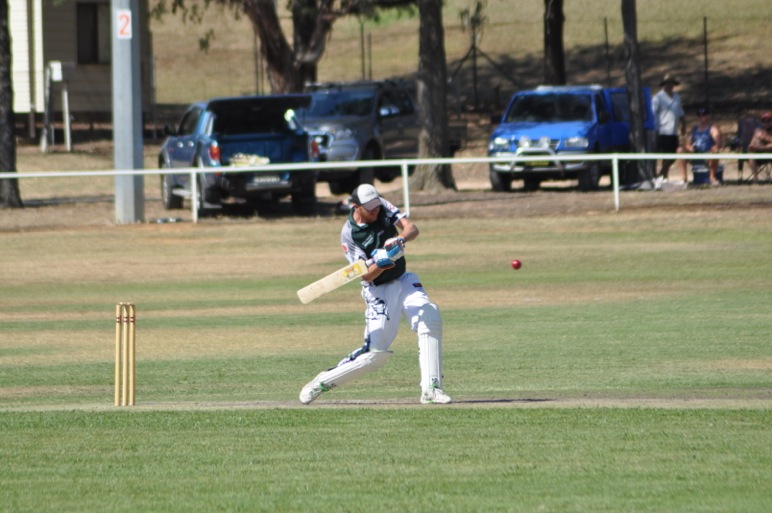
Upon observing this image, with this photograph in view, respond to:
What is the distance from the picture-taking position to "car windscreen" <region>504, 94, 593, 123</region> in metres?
30.4

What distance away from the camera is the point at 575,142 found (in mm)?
29219

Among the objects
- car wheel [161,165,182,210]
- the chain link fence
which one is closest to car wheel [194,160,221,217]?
car wheel [161,165,182,210]

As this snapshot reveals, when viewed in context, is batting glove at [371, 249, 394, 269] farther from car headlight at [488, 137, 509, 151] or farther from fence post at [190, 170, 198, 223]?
car headlight at [488, 137, 509, 151]

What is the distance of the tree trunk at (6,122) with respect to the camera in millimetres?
29053

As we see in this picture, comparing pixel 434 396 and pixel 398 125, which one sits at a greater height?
pixel 398 125

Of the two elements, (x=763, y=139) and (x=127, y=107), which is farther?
(x=763, y=139)

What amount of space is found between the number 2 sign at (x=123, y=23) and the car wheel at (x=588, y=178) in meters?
9.24

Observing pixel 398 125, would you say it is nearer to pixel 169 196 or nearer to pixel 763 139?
pixel 169 196

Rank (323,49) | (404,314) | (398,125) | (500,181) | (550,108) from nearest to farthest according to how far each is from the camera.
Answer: (404,314), (500,181), (550,108), (398,125), (323,49)

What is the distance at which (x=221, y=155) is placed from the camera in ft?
85.7

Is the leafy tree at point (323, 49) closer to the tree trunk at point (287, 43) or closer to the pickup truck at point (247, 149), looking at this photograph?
the tree trunk at point (287, 43)

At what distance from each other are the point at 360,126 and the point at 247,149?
326 cm

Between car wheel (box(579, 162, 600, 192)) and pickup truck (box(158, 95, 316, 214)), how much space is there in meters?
5.45

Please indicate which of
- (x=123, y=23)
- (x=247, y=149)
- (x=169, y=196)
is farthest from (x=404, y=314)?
(x=169, y=196)
